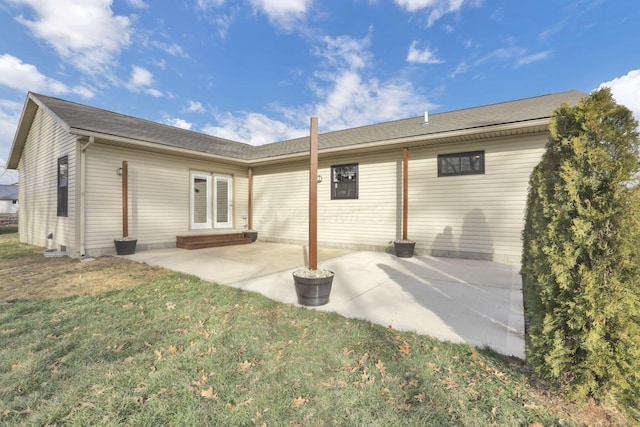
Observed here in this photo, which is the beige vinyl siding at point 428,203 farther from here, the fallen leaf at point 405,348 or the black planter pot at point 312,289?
the fallen leaf at point 405,348

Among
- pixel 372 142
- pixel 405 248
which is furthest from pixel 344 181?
pixel 405 248

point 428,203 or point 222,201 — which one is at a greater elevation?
point 222,201

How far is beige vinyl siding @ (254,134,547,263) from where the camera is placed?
6.14 metres

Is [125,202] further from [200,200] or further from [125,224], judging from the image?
[200,200]

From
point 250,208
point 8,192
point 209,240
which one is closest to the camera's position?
point 209,240

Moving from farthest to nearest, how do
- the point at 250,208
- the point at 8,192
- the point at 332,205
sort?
1. the point at 8,192
2. the point at 250,208
3. the point at 332,205

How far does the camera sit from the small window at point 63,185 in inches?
283

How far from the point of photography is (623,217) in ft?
5.10

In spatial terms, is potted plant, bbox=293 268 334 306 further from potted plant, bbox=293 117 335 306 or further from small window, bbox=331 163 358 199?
small window, bbox=331 163 358 199

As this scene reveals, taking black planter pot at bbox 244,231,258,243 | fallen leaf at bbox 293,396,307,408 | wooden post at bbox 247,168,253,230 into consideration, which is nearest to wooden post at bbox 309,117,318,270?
fallen leaf at bbox 293,396,307,408

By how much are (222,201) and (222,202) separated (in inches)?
1.4

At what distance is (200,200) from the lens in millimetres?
9195

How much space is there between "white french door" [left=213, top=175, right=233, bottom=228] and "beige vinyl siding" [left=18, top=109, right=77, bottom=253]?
3.74 metres

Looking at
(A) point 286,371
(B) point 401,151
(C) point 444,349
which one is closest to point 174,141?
(B) point 401,151
